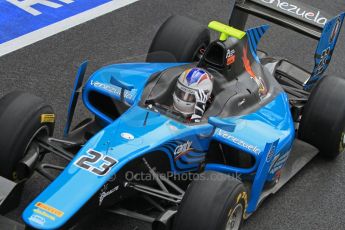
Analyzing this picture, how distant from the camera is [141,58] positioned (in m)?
6.34

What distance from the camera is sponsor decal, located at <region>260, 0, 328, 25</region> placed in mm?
6621

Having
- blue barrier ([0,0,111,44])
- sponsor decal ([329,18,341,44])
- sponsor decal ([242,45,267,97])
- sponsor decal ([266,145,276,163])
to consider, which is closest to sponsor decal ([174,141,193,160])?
sponsor decal ([266,145,276,163])

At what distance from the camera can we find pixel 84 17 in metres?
8.81

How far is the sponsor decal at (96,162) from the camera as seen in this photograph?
4.79 metres

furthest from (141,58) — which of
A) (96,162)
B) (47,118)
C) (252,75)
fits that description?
(96,162)

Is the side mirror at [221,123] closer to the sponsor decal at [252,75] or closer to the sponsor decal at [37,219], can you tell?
the sponsor decal at [252,75]

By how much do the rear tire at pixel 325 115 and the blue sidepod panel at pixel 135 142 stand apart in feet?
0.88

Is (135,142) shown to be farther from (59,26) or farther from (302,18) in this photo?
(59,26)

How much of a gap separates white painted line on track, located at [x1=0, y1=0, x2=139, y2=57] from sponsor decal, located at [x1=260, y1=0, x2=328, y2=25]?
2.71 m

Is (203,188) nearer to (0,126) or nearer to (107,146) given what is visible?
(107,146)

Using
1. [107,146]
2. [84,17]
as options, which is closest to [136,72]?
[107,146]

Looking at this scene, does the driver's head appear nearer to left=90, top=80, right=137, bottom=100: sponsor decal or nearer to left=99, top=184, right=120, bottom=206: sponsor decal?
left=90, top=80, right=137, bottom=100: sponsor decal

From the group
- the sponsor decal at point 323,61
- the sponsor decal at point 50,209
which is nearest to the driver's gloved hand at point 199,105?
the sponsor decal at point 50,209

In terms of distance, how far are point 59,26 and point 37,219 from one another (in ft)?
14.4
